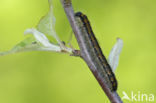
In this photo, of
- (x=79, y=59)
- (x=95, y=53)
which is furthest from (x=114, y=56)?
(x=79, y=59)

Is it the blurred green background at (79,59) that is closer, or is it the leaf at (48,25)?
the leaf at (48,25)

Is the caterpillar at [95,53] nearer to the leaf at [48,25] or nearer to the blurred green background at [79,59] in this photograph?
the leaf at [48,25]

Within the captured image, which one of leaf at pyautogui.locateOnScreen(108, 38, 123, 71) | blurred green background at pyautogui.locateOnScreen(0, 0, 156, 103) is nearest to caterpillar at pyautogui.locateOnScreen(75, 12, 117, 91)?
leaf at pyautogui.locateOnScreen(108, 38, 123, 71)

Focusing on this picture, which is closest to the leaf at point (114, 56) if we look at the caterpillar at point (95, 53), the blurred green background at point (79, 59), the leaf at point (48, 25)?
the caterpillar at point (95, 53)

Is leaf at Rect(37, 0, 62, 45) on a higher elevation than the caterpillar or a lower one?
higher

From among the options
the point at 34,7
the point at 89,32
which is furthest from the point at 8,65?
the point at 89,32

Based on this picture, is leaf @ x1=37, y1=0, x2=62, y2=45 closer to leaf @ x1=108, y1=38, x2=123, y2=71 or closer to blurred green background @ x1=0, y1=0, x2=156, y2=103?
leaf @ x1=108, y1=38, x2=123, y2=71

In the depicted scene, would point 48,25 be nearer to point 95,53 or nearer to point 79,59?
point 95,53

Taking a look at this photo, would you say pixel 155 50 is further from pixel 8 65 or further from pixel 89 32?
pixel 89 32
